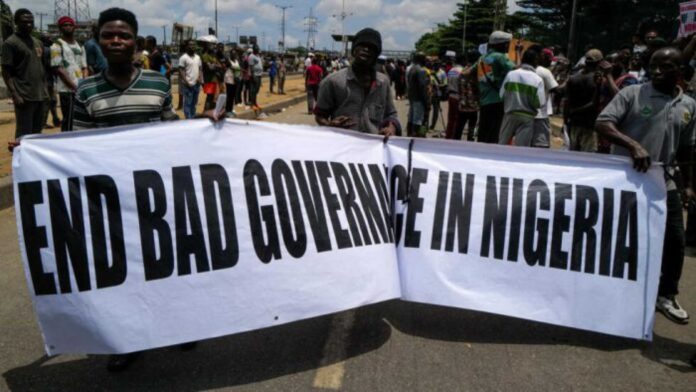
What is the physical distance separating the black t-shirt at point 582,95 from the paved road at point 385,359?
4.04m

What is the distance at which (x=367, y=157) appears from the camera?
371 centimetres

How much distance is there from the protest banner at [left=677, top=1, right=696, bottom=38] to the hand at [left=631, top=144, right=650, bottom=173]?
245 inches

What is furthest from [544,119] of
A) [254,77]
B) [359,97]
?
[254,77]

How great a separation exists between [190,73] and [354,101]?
26.1 ft

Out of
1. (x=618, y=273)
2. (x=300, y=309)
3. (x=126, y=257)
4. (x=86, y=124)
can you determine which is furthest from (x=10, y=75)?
(x=618, y=273)

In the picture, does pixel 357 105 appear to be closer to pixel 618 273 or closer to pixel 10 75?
pixel 618 273

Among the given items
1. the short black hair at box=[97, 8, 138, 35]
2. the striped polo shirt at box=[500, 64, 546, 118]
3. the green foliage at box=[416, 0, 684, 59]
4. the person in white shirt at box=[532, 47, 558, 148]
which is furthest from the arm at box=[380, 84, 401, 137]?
the green foliage at box=[416, 0, 684, 59]

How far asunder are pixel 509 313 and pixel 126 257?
229cm

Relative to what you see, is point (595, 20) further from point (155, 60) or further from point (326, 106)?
point (326, 106)

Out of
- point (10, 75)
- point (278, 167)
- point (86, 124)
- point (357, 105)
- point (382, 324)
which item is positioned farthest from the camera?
point (10, 75)

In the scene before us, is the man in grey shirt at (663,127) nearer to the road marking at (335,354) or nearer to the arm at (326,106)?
the arm at (326,106)

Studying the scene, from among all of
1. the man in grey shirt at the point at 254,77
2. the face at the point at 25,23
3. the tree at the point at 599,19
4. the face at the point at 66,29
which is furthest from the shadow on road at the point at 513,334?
the tree at the point at 599,19

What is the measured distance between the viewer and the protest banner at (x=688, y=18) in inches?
330

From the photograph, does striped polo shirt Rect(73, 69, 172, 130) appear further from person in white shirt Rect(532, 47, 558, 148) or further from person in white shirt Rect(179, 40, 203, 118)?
person in white shirt Rect(179, 40, 203, 118)
